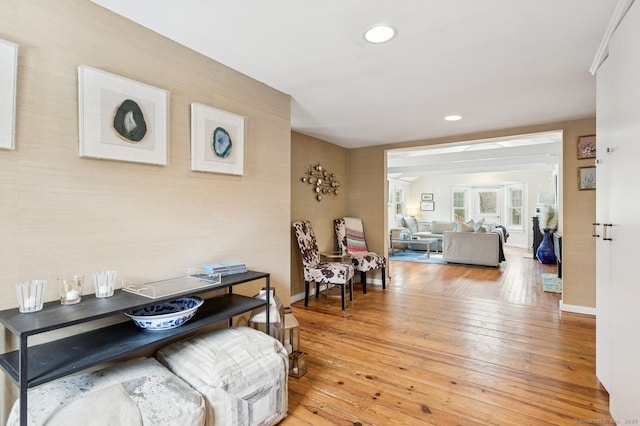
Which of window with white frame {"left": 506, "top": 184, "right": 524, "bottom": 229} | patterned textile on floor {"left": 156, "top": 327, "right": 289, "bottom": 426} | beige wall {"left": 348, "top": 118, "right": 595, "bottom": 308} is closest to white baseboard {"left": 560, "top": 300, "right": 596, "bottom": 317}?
beige wall {"left": 348, "top": 118, "right": 595, "bottom": 308}

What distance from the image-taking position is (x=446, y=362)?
242 cm

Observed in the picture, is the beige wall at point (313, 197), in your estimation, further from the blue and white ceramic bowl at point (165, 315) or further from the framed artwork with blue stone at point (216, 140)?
the blue and white ceramic bowl at point (165, 315)

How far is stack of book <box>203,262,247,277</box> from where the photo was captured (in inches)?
75.9

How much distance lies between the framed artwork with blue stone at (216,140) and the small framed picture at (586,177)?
3.74 meters

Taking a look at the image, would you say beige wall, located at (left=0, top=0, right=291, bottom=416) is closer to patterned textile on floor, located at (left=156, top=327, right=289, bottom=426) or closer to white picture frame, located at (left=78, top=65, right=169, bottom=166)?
white picture frame, located at (left=78, top=65, right=169, bottom=166)

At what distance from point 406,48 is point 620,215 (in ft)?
4.91

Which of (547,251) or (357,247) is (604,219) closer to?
(357,247)

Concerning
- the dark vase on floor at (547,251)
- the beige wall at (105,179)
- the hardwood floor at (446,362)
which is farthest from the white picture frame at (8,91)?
the dark vase on floor at (547,251)

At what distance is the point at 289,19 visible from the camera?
1.71m

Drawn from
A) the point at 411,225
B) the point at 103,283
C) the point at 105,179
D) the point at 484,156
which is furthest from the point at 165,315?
the point at 411,225

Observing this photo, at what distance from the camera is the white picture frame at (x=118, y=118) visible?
1495mm

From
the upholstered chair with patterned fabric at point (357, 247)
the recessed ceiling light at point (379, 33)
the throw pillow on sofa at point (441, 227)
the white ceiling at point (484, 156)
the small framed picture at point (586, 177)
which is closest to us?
the recessed ceiling light at point (379, 33)

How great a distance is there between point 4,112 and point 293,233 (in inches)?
120

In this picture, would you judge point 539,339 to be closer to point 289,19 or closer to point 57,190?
point 289,19
